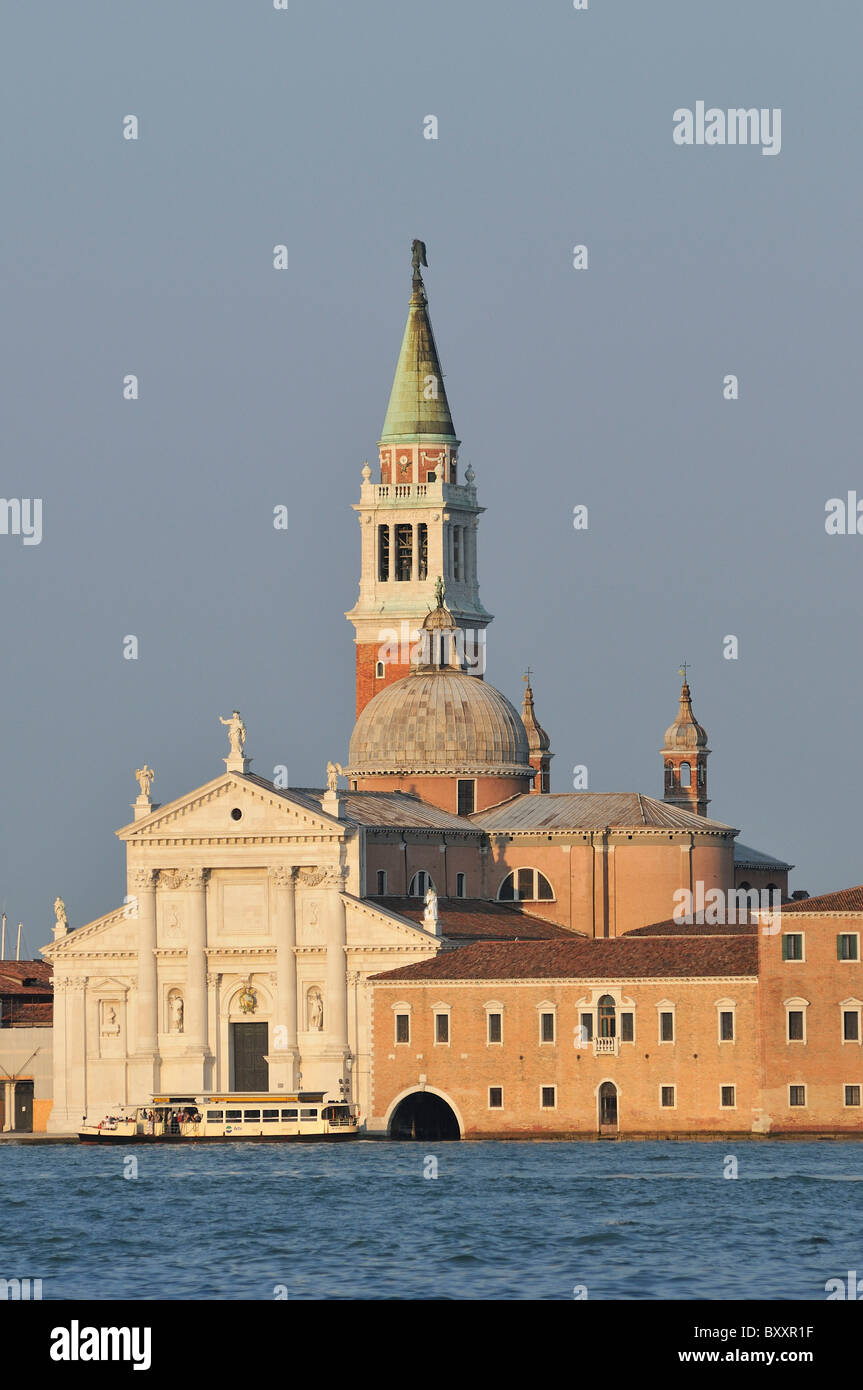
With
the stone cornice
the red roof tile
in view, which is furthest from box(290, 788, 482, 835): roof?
the stone cornice

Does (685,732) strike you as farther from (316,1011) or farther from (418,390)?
(316,1011)

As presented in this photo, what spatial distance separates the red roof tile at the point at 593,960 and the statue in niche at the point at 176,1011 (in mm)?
8400

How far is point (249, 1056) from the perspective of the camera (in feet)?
288

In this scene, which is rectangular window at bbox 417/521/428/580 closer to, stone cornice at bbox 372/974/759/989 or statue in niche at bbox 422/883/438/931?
statue in niche at bbox 422/883/438/931

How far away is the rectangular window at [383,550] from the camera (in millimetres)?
110500

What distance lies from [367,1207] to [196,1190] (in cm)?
635

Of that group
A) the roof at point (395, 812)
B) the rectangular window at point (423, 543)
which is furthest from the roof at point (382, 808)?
the rectangular window at point (423, 543)

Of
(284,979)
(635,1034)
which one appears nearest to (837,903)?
(635,1034)

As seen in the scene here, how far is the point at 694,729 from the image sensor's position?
110 m

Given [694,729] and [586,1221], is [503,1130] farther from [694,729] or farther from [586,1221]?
[694,729]

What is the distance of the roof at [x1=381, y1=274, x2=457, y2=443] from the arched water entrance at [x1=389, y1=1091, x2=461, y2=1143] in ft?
112

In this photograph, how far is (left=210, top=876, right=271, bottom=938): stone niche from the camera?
87062 millimetres

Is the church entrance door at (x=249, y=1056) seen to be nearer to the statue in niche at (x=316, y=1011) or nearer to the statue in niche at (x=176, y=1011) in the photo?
the statue in niche at (x=176, y=1011)
